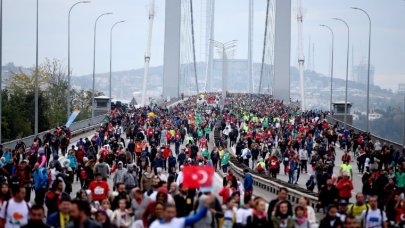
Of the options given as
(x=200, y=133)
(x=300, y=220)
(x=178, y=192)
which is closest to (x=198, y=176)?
(x=300, y=220)

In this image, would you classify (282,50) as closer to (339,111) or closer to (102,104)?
(339,111)

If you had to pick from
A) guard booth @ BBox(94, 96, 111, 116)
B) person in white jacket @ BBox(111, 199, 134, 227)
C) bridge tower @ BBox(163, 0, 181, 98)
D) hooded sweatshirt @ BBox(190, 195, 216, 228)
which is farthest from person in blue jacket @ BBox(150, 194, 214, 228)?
bridge tower @ BBox(163, 0, 181, 98)

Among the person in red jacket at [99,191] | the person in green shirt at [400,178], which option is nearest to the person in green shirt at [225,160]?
the person in green shirt at [400,178]

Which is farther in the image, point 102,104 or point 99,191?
point 102,104

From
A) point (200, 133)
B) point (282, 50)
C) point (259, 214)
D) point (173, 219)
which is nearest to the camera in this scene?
point (173, 219)

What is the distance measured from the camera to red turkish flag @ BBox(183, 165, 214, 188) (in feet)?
39.6

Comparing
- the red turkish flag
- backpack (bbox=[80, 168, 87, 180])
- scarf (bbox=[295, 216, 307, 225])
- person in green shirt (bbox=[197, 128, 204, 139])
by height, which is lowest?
person in green shirt (bbox=[197, 128, 204, 139])

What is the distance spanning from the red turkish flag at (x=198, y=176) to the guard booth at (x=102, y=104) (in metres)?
60.4

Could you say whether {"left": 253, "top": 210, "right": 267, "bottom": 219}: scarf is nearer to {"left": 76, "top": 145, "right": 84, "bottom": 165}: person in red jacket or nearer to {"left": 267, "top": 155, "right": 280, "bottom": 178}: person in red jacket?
{"left": 76, "top": 145, "right": 84, "bottom": 165}: person in red jacket

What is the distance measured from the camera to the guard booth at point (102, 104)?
72688mm

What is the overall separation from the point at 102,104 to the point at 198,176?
61.6m

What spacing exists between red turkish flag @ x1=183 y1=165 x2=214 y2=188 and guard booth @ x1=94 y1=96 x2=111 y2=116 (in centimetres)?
6043

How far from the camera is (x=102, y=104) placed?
73.4 m

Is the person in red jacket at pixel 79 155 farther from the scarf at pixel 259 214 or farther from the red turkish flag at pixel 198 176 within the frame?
the red turkish flag at pixel 198 176
